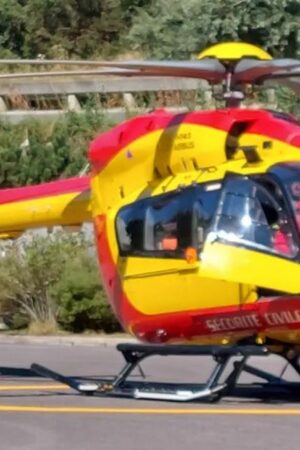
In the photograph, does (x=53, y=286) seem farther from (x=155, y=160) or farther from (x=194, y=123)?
(x=194, y=123)

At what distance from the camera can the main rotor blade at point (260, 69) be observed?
11938 mm

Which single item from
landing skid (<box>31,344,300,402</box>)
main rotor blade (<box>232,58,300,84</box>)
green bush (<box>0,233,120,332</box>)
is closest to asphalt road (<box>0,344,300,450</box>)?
landing skid (<box>31,344,300,402</box>)

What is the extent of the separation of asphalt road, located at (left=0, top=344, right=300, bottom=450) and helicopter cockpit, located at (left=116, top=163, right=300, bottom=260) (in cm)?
133

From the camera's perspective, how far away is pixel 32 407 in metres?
13.2

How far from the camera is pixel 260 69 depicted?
483 inches

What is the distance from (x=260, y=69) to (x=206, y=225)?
4.54ft

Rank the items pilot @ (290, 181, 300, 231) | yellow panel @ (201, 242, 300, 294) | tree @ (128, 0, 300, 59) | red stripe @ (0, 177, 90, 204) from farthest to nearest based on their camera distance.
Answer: tree @ (128, 0, 300, 59)
red stripe @ (0, 177, 90, 204)
pilot @ (290, 181, 300, 231)
yellow panel @ (201, 242, 300, 294)

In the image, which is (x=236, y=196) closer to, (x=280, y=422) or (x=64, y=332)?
(x=280, y=422)

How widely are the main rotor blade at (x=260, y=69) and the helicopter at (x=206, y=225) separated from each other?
1cm

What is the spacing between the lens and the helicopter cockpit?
40.5 ft

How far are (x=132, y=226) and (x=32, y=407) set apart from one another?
1812mm

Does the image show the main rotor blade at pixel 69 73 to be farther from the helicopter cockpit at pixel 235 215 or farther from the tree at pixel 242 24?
the tree at pixel 242 24

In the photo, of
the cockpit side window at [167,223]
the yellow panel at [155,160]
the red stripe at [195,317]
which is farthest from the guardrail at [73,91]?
the cockpit side window at [167,223]

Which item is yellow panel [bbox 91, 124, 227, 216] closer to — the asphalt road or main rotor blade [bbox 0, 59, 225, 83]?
main rotor blade [bbox 0, 59, 225, 83]
